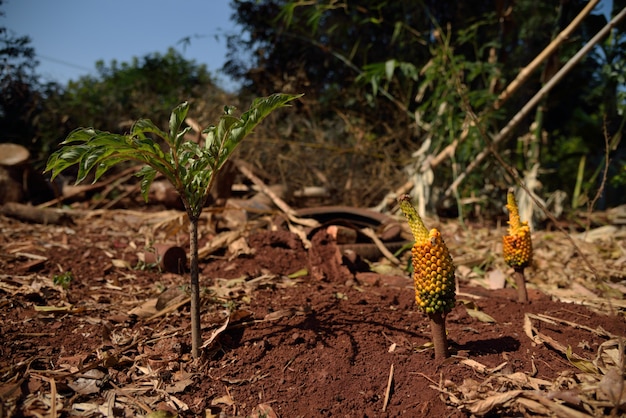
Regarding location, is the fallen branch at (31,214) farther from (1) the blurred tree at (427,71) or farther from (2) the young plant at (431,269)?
(2) the young plant at (431,269)

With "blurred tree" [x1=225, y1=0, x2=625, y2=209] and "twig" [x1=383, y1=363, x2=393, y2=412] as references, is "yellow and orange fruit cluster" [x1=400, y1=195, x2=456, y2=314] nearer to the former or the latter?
"twig" [x1=383, y1=363, x2=393, y2=412]

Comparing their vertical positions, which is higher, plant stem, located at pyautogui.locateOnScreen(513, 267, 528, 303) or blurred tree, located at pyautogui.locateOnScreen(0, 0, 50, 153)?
blurred tree, located at pyautogui.locateOnScreen(0, 0, 50, 153)

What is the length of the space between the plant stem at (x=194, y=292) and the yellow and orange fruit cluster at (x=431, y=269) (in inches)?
30.3

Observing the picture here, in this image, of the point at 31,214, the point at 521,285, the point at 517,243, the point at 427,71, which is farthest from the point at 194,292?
the point at 427,71

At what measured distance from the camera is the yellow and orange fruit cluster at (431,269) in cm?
148

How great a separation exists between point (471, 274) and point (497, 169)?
7.58 ft

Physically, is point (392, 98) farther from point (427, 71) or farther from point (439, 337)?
point (439, 337)

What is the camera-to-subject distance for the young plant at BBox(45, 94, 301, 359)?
1337 mm

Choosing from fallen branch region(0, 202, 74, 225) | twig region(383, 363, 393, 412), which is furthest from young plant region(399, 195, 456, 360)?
fallen branch region(0, 202, 74, 225)

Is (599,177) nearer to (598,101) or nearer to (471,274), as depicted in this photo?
(598,101)

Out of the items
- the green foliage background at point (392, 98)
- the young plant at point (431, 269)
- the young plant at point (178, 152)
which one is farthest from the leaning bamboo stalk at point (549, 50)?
the young plant at point (178, 152)

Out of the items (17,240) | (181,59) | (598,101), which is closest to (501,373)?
(17,240)

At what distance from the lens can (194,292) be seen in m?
1.64

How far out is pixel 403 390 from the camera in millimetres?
1480
